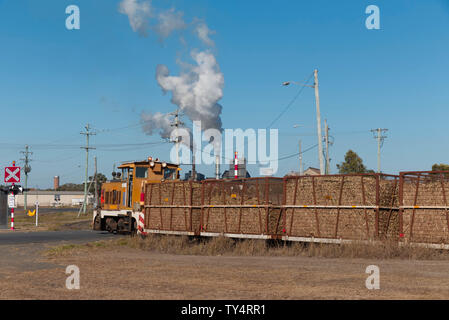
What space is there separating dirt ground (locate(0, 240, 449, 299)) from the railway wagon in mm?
1633

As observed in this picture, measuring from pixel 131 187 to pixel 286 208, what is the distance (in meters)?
9.73

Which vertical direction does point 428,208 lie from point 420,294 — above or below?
above

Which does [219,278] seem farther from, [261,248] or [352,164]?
[352,164]

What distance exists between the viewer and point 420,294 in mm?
8172

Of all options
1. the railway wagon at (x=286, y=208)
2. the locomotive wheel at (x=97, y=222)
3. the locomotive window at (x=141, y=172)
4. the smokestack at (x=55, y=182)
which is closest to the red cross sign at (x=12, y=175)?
the locomotive wheel at (x=97, y=222)

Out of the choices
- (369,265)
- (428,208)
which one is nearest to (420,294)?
(369,265)

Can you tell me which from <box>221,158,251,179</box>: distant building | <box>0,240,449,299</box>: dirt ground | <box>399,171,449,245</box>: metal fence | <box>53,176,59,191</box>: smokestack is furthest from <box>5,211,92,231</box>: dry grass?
<box>53,176,59,191</box>: smokestack

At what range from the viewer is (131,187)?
2394 cm

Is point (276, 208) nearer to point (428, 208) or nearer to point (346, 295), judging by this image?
point (428, 208)

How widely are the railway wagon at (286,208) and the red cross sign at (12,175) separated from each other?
38.4 ft

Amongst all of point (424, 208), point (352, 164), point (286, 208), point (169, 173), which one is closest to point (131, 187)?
point (169, 173)
